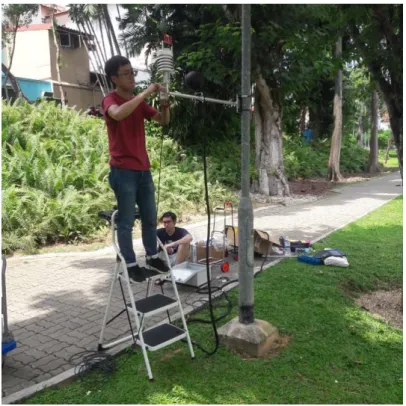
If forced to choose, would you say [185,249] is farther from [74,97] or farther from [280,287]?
[74,97]

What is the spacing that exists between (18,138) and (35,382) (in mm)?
9506

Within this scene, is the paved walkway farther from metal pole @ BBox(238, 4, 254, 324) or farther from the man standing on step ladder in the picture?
the man standing on step ladder

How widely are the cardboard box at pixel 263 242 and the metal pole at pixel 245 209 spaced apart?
2.84 m

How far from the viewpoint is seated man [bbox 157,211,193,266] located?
592 centimetres

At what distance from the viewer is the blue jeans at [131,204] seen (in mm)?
3490

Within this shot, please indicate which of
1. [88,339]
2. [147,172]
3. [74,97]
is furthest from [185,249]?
[74,97]

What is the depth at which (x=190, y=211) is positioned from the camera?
36.0 feet

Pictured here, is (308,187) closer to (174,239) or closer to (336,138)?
(336,138)

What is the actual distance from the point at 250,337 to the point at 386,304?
2204 mm

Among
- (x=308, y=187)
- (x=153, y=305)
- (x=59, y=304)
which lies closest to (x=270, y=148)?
(x=308, y=187)

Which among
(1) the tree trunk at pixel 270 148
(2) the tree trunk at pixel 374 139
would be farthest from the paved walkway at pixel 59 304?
(2) the tree trunk at pixel 374 139

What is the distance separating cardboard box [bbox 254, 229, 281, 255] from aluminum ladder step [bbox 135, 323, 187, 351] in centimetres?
329

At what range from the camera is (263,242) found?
691cm

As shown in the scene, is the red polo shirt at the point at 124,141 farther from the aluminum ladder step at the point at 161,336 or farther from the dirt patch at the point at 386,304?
the dirt patch at the point at 386,304
